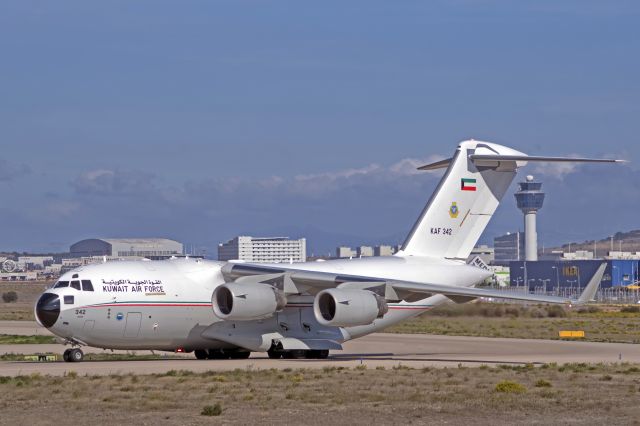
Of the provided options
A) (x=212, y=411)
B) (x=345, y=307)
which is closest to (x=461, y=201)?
(x=345, y=307)

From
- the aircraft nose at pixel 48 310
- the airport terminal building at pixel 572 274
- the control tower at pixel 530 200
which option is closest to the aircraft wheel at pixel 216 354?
the aircraft nose at pixel 48 310

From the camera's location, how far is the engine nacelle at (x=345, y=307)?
30.0 m

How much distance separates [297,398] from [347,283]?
34.0 ft

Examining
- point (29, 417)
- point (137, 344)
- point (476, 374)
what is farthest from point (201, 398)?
point (137, 344)

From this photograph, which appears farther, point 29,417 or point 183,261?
point 183,261

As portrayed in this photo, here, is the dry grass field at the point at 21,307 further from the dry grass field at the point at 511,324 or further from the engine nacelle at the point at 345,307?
the engine nacelle at the point at 345,307

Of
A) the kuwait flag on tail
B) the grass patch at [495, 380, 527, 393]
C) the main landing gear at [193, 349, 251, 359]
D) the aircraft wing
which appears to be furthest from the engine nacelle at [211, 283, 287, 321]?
the grass patch at [495, 380, 527, 393]

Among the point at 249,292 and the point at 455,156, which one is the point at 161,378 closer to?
the point at 249,292

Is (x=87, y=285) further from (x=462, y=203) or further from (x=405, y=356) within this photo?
(x=462, y=203)

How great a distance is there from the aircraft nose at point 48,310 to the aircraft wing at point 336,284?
15.5 ft

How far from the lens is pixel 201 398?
20.8 meters

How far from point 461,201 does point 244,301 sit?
8528 millimetres

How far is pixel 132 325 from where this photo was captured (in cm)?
3033

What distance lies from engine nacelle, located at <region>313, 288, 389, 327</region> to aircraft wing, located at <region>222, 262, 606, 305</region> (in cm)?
53
